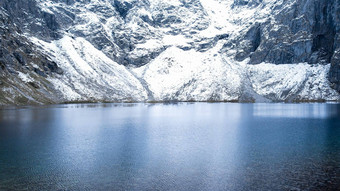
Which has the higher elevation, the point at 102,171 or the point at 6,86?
the point at 6,86

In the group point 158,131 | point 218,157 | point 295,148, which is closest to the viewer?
point 218,157

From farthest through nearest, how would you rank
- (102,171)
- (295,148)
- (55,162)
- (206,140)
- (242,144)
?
(206,140) < (242,144) < (295,148) < (55,162) < (102,171)

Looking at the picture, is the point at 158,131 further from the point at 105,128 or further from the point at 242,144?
the point at 242,144

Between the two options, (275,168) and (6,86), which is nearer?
(275,168)

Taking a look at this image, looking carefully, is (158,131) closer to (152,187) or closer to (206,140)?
(206,140)

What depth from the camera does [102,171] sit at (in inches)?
1607

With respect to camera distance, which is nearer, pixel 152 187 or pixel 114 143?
pixel 152 187

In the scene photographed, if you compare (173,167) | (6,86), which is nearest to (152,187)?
(173,167)

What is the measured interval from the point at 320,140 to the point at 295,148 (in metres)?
11.0

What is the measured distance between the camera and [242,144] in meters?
59.3

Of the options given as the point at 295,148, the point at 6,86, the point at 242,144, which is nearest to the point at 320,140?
the point at 295,148

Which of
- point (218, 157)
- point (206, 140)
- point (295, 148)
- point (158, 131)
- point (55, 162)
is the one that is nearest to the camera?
point (55, 162)

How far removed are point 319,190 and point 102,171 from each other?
26.0 meters

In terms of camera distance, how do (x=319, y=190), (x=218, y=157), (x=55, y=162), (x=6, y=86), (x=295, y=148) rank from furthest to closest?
(x=6, y=86)
(x=295, y=148)
(x=218, y=157)
(x=55, y=162)
(x=319, y=190)
